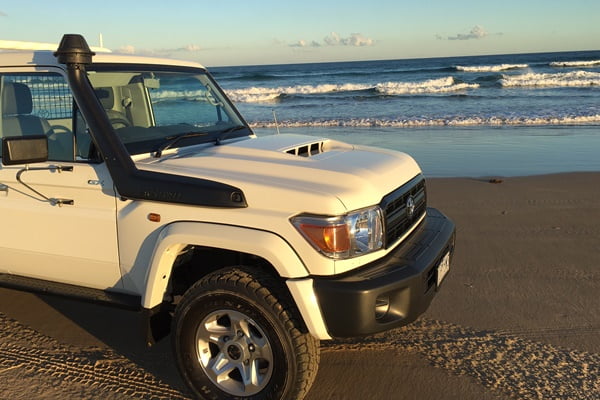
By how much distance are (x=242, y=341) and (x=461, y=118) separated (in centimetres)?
1696

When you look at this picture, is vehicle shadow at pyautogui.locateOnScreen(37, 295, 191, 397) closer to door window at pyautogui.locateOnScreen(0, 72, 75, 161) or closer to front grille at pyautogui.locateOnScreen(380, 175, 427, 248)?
door window at pyautogui.locateOnScreen(0, 72, 75, 161)

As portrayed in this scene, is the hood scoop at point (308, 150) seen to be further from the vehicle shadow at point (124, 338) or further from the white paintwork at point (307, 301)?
the vehicle shadow at point (124, 338)

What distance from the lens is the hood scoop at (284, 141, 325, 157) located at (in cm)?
353

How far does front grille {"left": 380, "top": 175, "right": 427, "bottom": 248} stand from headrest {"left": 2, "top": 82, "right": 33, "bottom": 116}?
256 centimetres

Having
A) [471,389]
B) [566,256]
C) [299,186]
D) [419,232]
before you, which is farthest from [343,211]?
[566,256]

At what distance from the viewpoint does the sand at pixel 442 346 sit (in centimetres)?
331

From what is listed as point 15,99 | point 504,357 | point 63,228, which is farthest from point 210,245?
point 504,357

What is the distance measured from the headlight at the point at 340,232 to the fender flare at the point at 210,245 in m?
0.13

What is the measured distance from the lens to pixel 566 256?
5.43 meters

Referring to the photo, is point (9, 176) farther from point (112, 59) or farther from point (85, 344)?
point (85, 344)

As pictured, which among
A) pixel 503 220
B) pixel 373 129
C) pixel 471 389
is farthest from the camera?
pixel 373 129

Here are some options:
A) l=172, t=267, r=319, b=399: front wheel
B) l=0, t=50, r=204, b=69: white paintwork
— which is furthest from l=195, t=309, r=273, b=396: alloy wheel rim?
l=0, t=50, r=204, b=69: white paintwork

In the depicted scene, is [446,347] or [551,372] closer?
[551,372]

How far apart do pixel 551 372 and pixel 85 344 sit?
3180 mm
